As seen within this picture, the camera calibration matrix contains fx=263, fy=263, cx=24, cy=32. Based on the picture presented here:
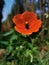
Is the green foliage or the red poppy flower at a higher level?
the red poppy flower

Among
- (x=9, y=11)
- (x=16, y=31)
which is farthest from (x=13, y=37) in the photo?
(x=9, y=11)

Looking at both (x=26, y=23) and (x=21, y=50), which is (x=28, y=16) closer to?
(x=26, y=23)

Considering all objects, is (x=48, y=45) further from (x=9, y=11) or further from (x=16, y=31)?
(x=9, y=11)

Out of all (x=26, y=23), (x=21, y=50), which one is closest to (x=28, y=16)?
(x=26, y=23)

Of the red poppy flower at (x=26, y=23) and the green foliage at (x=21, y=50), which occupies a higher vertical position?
the red poppy flower at (x=26, y=23)

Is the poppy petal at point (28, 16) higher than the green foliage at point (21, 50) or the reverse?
higher

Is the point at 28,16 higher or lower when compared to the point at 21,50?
higher

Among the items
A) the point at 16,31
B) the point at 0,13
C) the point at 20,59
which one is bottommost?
the point at 0,13

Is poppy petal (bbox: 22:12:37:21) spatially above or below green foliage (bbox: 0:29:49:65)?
above
